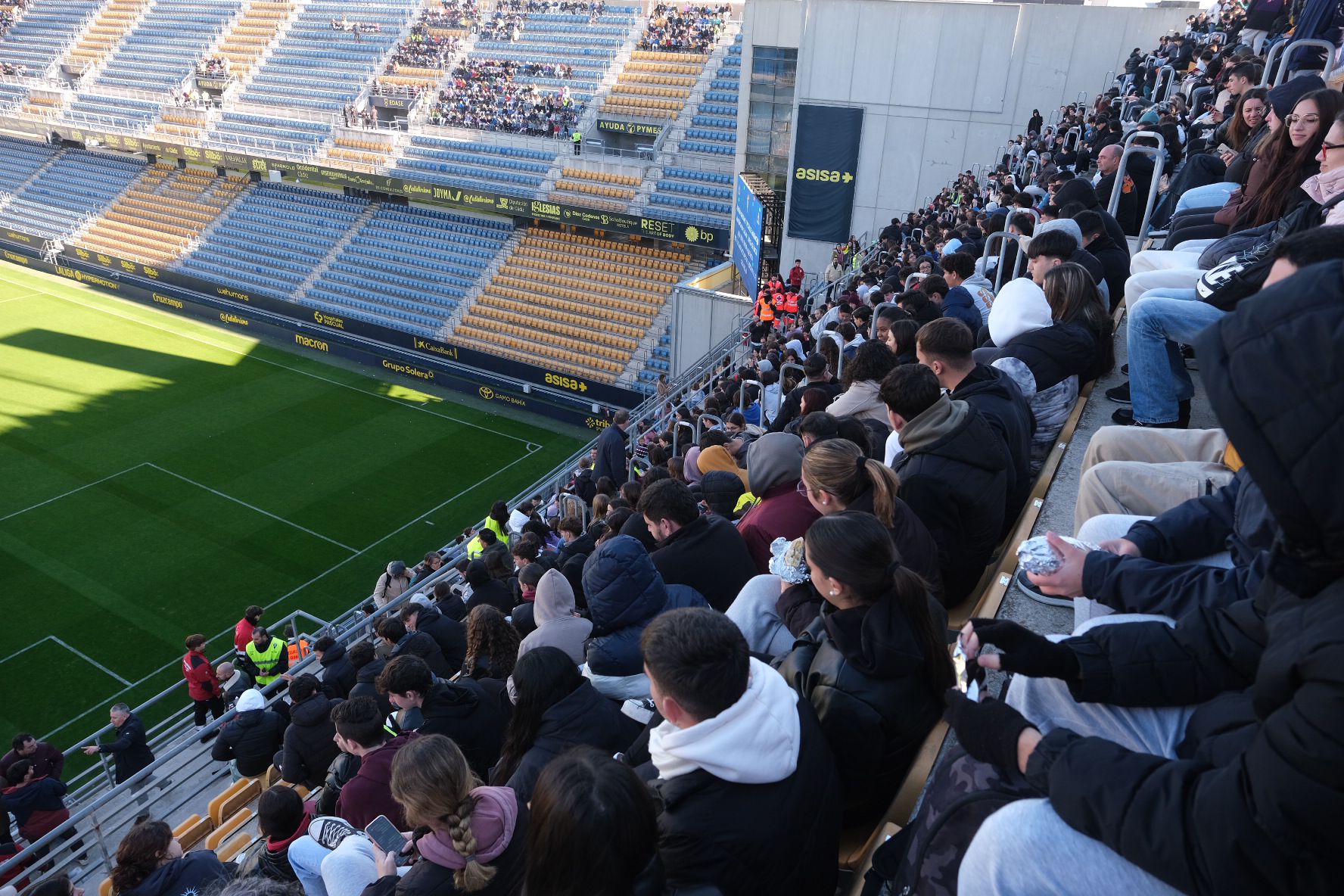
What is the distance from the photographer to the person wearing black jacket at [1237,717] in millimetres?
1223

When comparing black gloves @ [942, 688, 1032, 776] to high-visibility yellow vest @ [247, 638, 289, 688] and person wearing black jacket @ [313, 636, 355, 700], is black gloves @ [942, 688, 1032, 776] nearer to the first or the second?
person wearing black jacket @ [313, 636, 355, 700]

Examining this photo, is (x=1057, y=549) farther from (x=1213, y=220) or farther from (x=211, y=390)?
Result: (x=211, y=390)

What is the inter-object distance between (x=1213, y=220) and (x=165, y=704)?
1152cm

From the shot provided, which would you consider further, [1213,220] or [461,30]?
[461,30]

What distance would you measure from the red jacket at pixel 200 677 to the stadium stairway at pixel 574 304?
37.0ft

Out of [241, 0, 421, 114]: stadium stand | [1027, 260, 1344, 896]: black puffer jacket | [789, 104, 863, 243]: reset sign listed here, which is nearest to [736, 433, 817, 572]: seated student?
[1027, 260, 1344, 896]: black puffer jacket

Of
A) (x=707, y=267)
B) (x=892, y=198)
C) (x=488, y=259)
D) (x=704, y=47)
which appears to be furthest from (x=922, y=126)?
(x=488, y=259)

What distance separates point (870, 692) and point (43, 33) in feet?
151

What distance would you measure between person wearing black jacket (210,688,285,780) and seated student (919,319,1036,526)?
5254 mm

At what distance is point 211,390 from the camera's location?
20156mm

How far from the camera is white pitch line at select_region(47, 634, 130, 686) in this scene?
11.1 m

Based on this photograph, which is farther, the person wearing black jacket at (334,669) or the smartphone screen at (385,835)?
the person wearing black jacket at (334,669)

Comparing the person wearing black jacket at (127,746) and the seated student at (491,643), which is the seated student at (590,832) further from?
the person wearing black jacket at (127,746)

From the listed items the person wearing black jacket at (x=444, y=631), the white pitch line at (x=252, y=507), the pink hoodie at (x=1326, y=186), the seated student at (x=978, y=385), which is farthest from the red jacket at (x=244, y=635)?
the pink hoodie at (x=1326, y=186)
